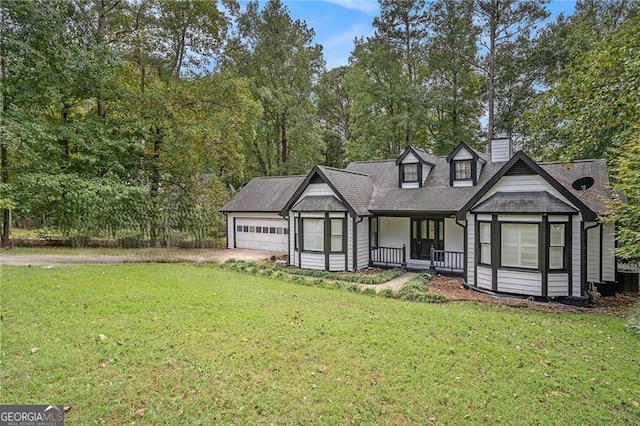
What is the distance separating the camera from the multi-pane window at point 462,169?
15935 millimetres

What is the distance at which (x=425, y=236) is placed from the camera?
15898 mm

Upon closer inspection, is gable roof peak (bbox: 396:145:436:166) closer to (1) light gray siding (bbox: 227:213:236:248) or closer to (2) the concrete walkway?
(2) the concrete walkway

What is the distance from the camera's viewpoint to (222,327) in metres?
7.04

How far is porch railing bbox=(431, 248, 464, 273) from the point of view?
14734mm

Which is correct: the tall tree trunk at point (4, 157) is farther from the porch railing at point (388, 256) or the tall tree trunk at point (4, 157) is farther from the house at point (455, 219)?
the porch railing at point (388, 256)

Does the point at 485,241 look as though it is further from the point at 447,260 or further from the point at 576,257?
the point at 447,260

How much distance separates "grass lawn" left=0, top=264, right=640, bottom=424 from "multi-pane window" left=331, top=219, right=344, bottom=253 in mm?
6377

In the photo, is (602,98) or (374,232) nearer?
(602,98)

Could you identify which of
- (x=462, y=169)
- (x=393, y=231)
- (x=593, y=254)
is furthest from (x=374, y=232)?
(x=593, y=254)

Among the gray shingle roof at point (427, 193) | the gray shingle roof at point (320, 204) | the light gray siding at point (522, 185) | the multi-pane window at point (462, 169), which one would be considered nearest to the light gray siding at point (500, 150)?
the gray shingle roof at point (427, 193)

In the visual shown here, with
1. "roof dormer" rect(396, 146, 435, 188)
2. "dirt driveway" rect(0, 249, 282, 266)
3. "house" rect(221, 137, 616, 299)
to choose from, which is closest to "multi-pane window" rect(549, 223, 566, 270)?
"house" rect(221, 137, 616, 299)

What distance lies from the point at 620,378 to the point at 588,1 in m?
26.8

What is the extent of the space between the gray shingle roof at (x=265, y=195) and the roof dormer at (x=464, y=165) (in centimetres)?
985

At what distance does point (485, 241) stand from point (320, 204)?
696 centimetres
